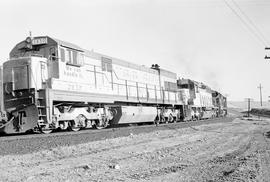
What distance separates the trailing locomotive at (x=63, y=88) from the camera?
40.2ft

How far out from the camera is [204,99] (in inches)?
1364

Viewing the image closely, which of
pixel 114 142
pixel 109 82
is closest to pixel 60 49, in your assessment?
pixel 109 82

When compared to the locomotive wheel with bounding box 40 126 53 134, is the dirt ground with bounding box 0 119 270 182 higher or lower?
lower

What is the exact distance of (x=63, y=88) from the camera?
13.4 m

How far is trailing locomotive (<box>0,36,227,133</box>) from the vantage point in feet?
40.2

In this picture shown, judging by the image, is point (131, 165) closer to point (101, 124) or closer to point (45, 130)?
point (45, 130)

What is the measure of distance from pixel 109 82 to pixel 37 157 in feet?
31.1

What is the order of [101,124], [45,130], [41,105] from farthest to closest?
1. [101,124]
2. [45,130]
3. [41,105]

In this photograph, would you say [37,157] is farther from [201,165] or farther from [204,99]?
[204,99]

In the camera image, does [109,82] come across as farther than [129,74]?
No

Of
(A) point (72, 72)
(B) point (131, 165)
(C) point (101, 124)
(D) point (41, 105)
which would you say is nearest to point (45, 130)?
(D) point (41, 105)

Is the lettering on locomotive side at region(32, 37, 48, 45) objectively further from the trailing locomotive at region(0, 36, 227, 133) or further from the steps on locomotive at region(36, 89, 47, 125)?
the steps on locomotive at region(36, 89, 47, 125)

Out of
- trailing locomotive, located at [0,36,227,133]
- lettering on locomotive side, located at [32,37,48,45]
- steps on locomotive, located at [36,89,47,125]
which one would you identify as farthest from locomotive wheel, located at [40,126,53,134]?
lettering on locomotive side, located at [32,37,48,45]

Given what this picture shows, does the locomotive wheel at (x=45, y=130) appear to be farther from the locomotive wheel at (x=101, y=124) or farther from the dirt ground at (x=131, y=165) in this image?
the dirt ground at (x=131, y=165)
